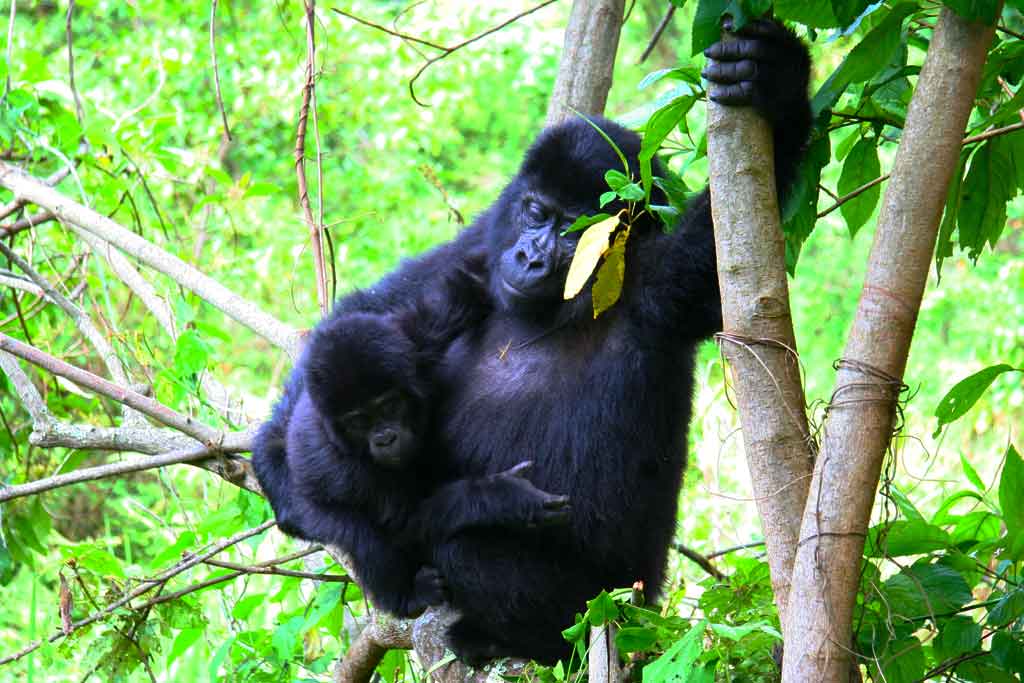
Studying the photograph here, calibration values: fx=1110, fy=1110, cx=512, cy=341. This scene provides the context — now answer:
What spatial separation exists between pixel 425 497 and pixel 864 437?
56.1 inches

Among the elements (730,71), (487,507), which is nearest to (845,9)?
(730,71)

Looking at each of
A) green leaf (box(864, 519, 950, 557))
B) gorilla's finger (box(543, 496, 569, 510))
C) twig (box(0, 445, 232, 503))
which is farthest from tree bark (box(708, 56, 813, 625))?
twig (box(0, 445, 232, 503))

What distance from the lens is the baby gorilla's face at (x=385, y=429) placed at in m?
2.69

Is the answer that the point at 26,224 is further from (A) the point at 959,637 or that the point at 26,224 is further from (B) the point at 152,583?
(A) the point at 959,637

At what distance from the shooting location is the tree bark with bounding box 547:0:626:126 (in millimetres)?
3432

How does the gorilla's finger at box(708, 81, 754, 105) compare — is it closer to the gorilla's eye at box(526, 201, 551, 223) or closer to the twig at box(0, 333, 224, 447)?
the gorilla's eye at box(526, 201, 551, 223)

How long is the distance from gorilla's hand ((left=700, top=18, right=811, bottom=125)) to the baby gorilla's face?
1213 millimetres

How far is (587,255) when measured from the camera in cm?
183

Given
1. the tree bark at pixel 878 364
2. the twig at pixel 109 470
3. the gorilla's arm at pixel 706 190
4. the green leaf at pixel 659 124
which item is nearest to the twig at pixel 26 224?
the twig at pixel 109 470

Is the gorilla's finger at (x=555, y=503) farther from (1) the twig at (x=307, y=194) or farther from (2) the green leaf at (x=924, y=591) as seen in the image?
(1) the twig at (x=307, y=194)

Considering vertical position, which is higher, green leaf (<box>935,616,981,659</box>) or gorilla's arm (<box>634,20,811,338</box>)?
gorilla's arm (<box>634,20,811,338</box>)

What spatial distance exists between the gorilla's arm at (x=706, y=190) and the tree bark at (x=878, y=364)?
0.28m

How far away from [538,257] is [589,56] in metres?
1.08

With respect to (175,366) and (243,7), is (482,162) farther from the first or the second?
(175,366)
